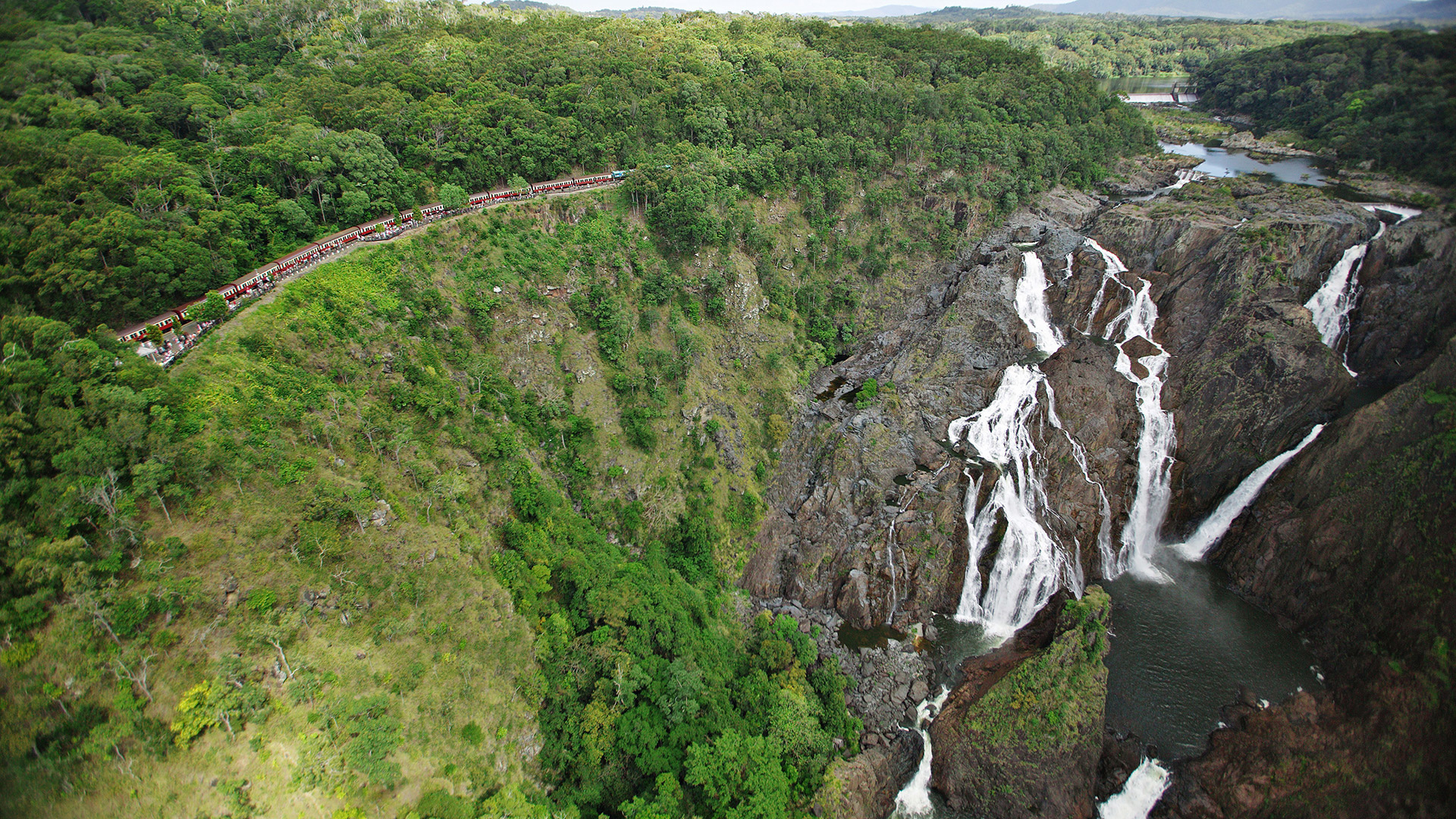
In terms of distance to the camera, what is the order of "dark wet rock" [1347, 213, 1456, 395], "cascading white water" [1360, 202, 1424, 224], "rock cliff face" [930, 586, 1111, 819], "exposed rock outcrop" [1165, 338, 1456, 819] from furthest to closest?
"cascading white water" [1360, 202, 1424, 224] < "dark wet rock" [1347, 213, 1456, 395] < "rock cliff face" [930, 586, 1111, 819] < "exposed rock outcrop" [1165, 338, 1456, 819]

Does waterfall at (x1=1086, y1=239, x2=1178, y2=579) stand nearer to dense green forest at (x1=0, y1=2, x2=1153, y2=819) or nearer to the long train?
dense green forest at (x1=0, y1=2, x2=1153, y2=819)

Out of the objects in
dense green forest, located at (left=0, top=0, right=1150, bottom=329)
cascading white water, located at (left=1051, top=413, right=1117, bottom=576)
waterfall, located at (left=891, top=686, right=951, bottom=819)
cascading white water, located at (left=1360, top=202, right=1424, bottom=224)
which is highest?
dense green forest, located at (left=0, top=0, right=1150, bottom=329)

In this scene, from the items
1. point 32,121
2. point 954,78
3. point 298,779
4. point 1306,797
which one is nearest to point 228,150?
point 32,121

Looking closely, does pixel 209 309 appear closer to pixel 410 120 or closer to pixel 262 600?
pixel 262 600

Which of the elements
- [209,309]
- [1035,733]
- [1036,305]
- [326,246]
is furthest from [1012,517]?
[326,246]

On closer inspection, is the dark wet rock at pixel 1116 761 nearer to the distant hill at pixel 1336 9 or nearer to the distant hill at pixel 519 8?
the distant hill at pixel 1336 9

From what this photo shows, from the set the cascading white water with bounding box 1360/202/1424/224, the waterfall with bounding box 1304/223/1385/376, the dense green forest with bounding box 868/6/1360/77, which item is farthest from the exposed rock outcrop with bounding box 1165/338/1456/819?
the dense green forest with bounding box 868/6/1360/77
